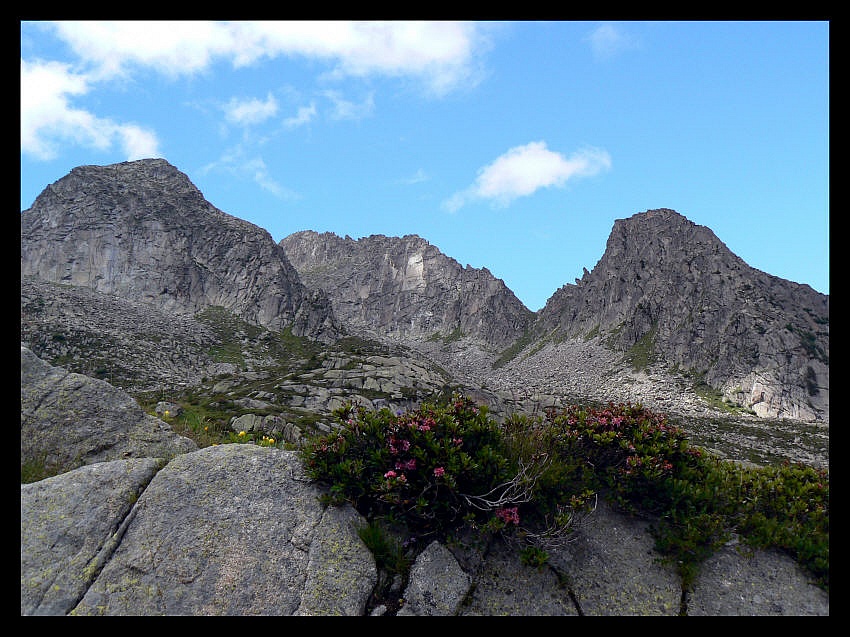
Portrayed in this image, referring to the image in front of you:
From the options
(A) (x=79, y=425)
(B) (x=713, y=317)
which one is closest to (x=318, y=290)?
(B) (x=713, y=317)

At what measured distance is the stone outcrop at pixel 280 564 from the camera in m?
5.66

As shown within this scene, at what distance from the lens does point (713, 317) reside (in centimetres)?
13312

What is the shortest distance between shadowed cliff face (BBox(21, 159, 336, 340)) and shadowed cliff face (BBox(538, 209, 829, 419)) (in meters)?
112

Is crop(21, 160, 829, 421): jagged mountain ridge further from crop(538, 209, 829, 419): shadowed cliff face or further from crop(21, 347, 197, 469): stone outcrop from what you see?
crop(21, 347, 197, 469): stone outcrop

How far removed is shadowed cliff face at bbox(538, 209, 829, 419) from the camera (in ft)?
345

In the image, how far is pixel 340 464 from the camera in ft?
23.5

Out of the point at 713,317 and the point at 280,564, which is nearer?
the point at 280,564

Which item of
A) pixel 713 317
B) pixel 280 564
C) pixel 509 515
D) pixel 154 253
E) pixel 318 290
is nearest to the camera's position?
pixel 280 564

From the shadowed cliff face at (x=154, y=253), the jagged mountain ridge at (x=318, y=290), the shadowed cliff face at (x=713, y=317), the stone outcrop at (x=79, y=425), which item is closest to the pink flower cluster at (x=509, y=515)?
the stone outcrop at (x=79, y=425)

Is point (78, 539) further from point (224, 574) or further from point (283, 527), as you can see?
point (283, 527)

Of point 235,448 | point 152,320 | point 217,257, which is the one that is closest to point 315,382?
point 235,448

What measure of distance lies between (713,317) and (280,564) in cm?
15744

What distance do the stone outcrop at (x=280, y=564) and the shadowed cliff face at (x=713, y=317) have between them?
121m

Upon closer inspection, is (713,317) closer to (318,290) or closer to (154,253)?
(318,290)
